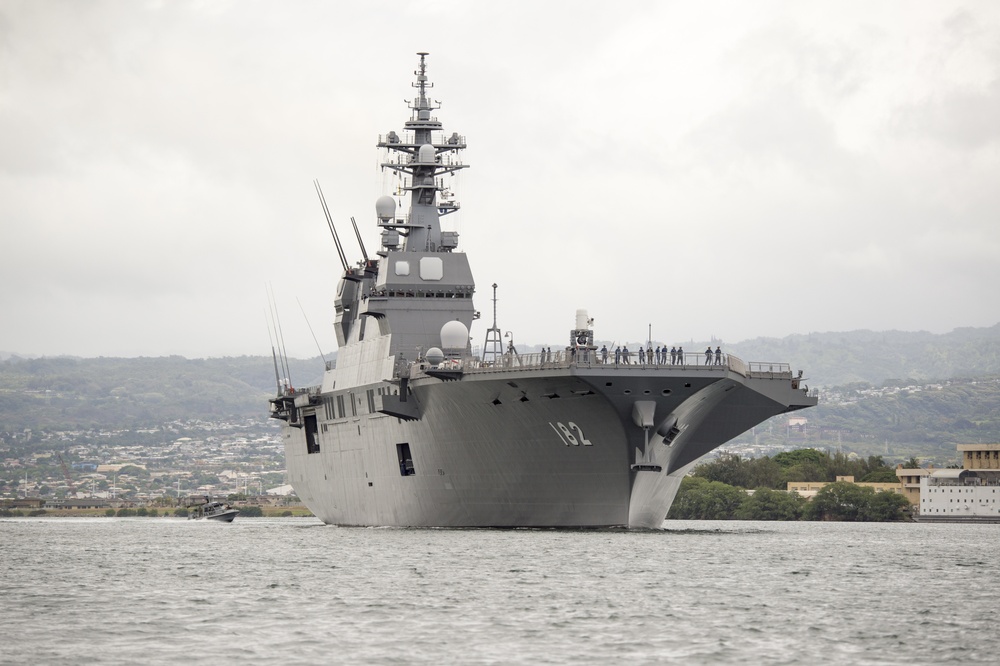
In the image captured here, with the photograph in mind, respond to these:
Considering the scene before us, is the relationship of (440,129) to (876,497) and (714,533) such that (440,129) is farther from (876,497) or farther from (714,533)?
(876,497)

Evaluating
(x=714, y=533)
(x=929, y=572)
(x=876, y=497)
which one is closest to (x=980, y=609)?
(x=929, y=572)

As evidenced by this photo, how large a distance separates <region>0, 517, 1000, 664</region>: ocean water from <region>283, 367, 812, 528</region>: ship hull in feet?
4.58

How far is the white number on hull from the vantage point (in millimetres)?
44562

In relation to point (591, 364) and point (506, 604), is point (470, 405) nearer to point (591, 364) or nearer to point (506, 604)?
point (591, 364)

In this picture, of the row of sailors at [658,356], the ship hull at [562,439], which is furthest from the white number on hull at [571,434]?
the row of sailors at [658,356]

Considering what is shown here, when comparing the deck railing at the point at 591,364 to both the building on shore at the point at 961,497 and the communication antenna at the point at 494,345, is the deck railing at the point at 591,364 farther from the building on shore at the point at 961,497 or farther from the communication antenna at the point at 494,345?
the building on shore at the point at 961,497

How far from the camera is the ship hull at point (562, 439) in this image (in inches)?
1704

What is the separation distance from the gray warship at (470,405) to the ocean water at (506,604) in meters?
2.03

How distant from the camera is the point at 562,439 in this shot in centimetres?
4522

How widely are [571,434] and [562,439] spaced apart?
1.67 feet

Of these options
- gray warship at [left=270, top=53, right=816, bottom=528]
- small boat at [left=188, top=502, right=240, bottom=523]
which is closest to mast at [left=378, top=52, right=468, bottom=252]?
gray warship at [left=270, top=53, right=816, bottom=528]

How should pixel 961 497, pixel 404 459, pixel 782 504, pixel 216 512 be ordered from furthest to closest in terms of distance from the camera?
1. pixel 961 497
2. pixel 782 504
3. pixel 216 512
4. pixel 404 459

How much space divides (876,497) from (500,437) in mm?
54319

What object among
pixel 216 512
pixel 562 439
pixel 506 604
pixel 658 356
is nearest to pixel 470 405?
pixel 562 439
